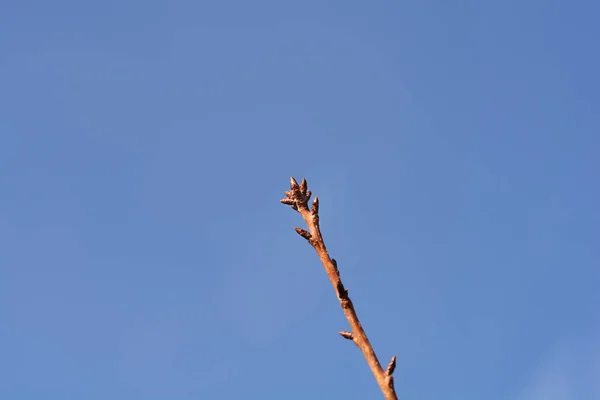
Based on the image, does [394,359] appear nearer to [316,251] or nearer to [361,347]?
[361,347]

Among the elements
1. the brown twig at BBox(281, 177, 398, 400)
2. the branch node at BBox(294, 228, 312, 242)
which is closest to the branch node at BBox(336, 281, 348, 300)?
the brown twig at BBox(281, 177, 398, 400)

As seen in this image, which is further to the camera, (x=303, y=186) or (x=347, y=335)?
(x=303, y=186)

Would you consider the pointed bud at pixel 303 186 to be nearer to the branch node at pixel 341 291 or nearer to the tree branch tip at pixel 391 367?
the branch node at pixel 341 291


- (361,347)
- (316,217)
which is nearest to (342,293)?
(361,347)

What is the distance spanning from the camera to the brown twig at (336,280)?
5.92m

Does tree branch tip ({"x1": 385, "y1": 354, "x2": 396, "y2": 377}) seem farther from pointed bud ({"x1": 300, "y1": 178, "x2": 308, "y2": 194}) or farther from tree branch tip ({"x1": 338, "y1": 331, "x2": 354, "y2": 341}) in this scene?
pointed bud ({"x1": 300, "y1": 178, "x2": 308, "y2": 194})

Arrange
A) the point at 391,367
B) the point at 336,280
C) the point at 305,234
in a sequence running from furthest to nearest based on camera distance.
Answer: the point at 305,234 < the point at 336,280 < the point at 391,367

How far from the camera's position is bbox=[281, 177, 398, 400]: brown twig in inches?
233

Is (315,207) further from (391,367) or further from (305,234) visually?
(391,367)

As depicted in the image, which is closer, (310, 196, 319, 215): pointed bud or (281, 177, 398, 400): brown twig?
(281, 177, 398, 400): brown twig

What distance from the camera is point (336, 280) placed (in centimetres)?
655

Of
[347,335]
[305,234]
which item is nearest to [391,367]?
[347,335]

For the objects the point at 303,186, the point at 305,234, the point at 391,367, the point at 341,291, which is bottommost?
the point at 391,367

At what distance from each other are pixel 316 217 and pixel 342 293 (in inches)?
41.7
